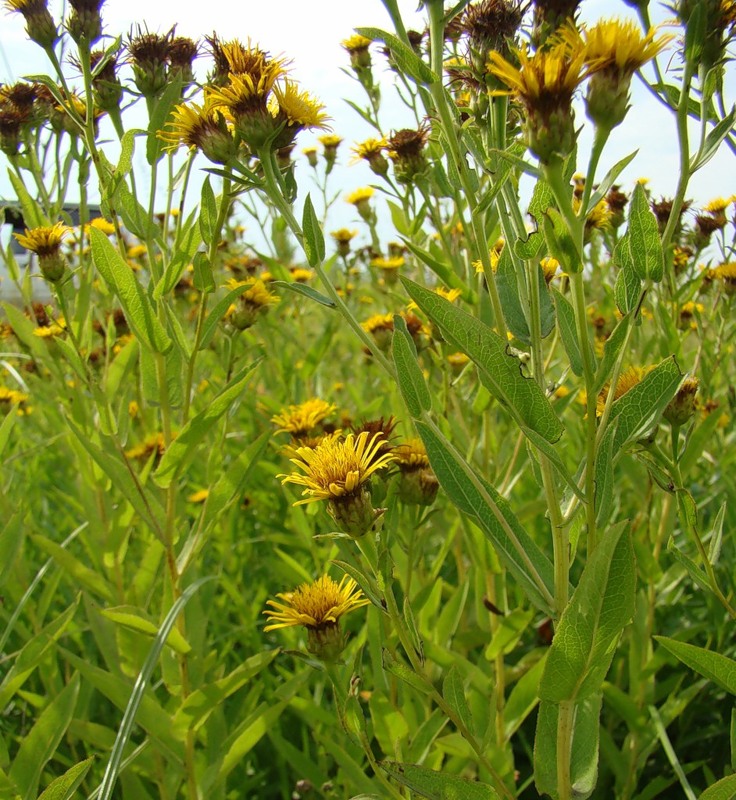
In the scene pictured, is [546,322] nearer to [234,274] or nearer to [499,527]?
[499,527]

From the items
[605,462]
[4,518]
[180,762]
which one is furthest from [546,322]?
[4,518]

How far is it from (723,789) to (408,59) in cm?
104

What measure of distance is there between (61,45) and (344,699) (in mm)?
1677

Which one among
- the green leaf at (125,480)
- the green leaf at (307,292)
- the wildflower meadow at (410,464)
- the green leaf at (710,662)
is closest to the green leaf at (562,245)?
the wildflower meadow at (410,464)

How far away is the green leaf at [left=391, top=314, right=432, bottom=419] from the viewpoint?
3.24 ft

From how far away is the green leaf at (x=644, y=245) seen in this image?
3.32 ft

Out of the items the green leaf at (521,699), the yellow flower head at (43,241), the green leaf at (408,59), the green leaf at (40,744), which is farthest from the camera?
the yellow flower head at (43,241)

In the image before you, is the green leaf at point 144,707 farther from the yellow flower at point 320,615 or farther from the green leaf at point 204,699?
the yellow flower at point 320,615

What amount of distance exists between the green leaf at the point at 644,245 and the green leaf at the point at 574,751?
2.00 feet

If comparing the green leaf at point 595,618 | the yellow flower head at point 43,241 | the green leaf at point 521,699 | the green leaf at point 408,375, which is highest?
the yellow flower head at point 43,241

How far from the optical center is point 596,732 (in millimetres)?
1104

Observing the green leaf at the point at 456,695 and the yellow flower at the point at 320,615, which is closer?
the green leaf at the point at 456,695

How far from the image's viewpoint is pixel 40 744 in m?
1.38

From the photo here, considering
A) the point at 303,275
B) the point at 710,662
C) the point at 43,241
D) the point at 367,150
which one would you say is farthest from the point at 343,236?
the point at 710,662
